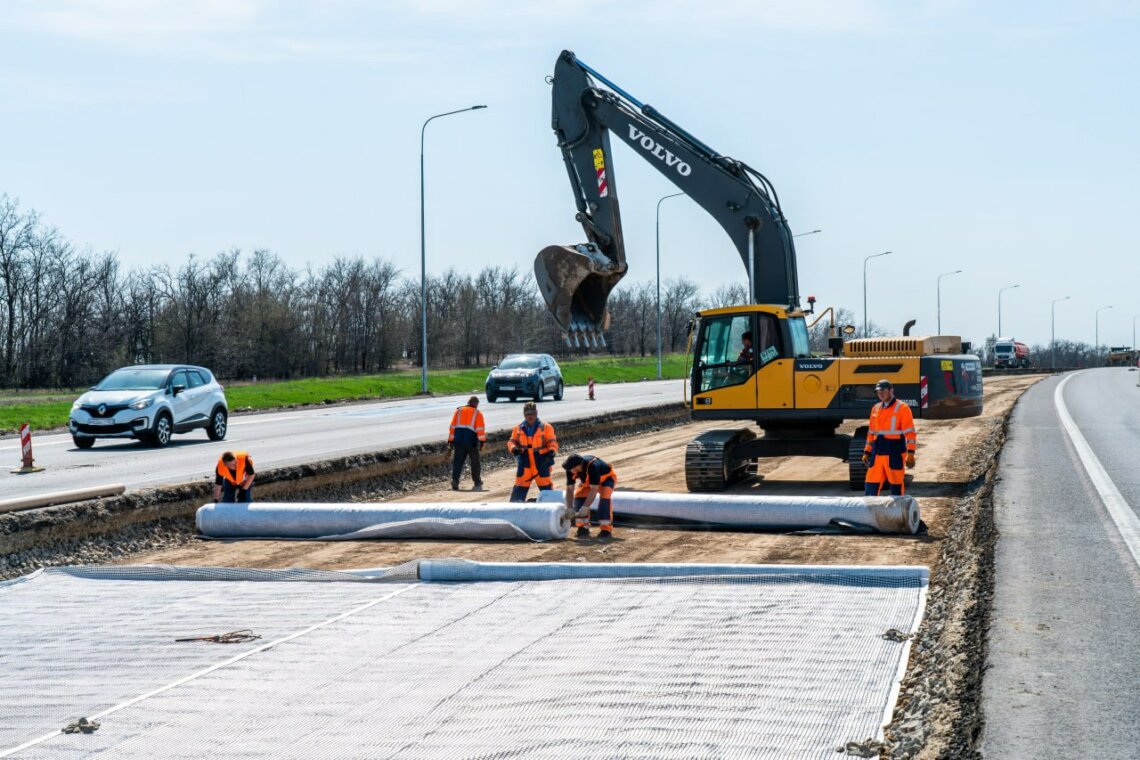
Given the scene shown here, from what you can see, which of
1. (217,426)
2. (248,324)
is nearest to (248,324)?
(248,324)

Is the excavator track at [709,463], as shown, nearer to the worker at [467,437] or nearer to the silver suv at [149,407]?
the worker at [467,437]

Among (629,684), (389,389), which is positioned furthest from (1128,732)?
(389,389)

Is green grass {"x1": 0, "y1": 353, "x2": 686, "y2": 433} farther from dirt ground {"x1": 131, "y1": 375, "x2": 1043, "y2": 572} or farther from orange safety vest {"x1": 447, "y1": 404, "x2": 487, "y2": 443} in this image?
dirt ground {"x1": 131, "y1": 375, "x2": 1043, "y2": 572}

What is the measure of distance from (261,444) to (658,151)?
1043cm

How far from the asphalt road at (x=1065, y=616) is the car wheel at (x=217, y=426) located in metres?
15.8

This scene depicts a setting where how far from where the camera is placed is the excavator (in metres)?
16.6

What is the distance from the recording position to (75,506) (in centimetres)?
1396

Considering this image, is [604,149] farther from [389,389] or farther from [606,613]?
[389,389]

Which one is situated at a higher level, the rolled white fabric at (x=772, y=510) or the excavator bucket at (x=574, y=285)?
the excavator bucket at (x=574, y=285)

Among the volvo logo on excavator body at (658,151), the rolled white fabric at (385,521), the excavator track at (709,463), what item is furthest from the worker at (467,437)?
the volvo logo on excavator body at (658,151)

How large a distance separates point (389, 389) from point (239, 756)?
4222cm

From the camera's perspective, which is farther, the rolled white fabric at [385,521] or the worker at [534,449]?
the worker at [534,449]

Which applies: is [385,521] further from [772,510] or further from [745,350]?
[745,350]

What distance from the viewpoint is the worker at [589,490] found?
13414 mm
